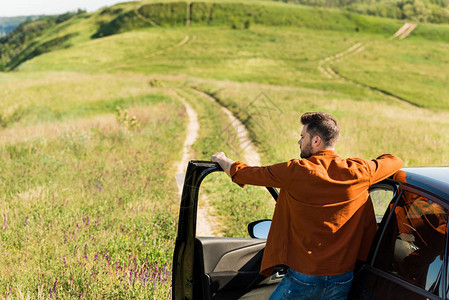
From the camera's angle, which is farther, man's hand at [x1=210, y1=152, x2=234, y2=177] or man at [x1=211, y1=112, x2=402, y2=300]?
man's hand at [x1=210, y1=152, x2=234, y2=177]

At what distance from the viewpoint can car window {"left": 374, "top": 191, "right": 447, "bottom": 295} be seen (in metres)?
2.49

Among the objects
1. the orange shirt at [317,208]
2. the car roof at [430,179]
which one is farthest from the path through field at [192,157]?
the car roof at [430,179]

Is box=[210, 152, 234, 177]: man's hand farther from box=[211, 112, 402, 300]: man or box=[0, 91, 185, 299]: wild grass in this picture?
box=[0, 91, 185, 299]: wild grass

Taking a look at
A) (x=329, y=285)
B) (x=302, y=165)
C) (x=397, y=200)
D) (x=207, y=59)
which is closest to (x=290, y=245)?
(x=329, y=285)

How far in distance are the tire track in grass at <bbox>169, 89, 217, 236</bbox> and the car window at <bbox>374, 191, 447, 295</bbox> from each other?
1.55 metres

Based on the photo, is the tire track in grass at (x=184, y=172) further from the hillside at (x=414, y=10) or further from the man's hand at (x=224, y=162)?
the hillside at (x=414, y=10)

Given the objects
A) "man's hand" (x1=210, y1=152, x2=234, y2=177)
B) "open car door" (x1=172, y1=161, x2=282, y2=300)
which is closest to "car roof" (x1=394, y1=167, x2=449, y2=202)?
"open car door" (x1=172, y1=161, x2=282, y2=300)

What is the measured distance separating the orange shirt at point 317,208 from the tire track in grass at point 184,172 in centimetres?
93

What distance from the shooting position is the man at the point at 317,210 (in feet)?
8.59

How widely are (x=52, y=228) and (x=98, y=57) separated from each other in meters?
82.6

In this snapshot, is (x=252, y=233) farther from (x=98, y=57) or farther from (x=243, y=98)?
(x=98, y=57)

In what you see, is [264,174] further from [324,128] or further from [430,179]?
[430,179]

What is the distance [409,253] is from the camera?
9.06ft

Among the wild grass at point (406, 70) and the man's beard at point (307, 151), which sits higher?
the man's beard at point (307, 151)
